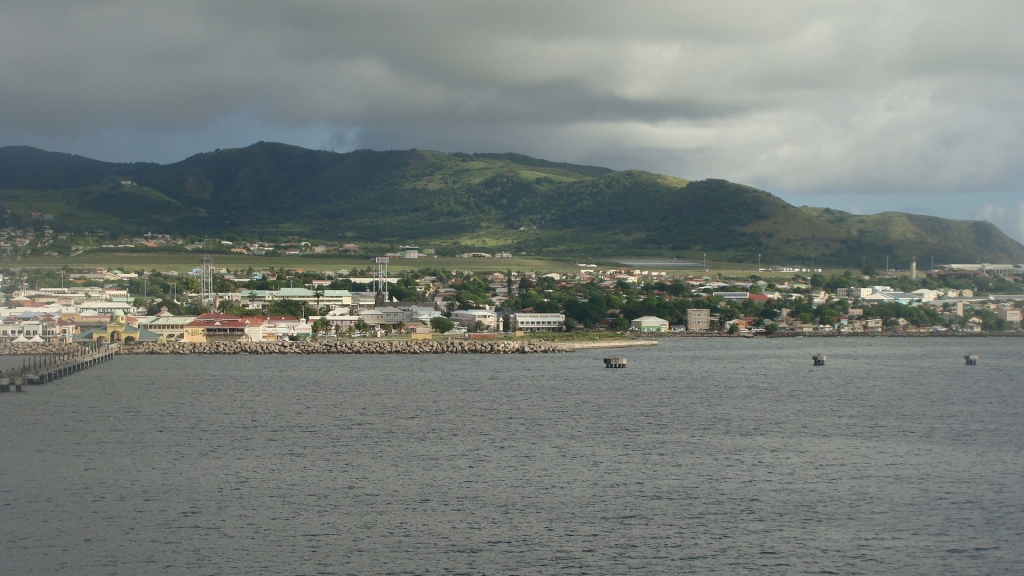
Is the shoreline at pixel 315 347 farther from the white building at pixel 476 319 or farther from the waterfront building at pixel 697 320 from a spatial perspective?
the waterfront building at pixel 697 320

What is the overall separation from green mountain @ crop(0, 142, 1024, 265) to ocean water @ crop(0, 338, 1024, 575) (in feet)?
291

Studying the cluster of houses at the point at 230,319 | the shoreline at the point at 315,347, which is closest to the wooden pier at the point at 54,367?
the shoreline at the point at 315,347

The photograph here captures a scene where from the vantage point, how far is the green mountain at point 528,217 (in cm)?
13438

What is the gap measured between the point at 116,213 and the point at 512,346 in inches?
4421

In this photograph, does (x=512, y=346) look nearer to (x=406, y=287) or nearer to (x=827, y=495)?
(x=406, y=287)

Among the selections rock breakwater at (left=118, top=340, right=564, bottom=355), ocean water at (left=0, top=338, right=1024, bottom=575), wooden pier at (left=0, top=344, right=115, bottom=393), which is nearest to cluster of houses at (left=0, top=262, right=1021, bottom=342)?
rock breakwater at (left=118, top=340, right=564, bottom=355)

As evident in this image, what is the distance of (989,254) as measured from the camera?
131 m

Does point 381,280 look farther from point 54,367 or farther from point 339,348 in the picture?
point 54,367

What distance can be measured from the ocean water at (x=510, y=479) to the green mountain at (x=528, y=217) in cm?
8884


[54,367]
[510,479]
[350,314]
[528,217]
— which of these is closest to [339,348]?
[350,314]

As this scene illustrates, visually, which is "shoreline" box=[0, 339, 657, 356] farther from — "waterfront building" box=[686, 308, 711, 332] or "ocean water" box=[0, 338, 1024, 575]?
"waterfront building" box=[686, 308, 711, 332]

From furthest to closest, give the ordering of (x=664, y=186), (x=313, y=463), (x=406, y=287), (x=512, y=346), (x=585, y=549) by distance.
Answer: (x=664, y=186) → (x=406, y=287) → (x=512, y=346) → (x=313, y=463) → (x=585, y=549)

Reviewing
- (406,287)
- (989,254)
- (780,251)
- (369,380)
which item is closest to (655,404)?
(369,380)

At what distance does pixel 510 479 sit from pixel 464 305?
59209 mm
